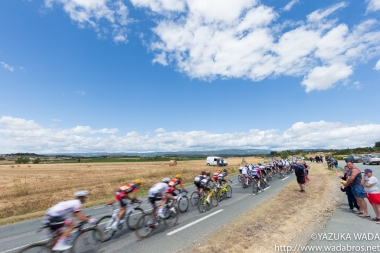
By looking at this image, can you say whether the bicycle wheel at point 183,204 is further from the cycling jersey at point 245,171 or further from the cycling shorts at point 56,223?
the cycling jersey at point 245,171

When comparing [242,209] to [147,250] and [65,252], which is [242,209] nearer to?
[147,250]

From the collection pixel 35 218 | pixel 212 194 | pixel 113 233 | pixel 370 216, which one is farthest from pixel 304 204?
pixel 35 218

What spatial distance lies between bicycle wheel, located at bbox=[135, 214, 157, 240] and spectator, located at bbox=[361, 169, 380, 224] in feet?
24.2

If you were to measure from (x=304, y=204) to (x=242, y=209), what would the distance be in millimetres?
2842

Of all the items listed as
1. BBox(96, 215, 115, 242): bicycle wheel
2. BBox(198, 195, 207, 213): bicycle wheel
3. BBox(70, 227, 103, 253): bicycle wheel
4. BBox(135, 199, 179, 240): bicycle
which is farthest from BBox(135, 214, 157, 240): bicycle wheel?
BBox(198, 195, 207, 213): bicycle wheel

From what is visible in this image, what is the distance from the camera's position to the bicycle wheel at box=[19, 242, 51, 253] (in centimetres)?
480

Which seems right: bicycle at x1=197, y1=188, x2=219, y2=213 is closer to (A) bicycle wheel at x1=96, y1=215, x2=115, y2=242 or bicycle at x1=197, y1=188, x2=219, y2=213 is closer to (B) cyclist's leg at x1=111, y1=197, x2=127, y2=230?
(B) cyclist's leg at x1=111, y1=197, x2=127, y2=230

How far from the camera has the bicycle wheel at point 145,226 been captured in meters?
6.96

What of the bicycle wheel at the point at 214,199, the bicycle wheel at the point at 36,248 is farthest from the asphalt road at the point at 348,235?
the bicycle wheel at the point at 36,248

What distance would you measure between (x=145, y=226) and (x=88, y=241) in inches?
71.9

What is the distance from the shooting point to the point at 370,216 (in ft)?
25.7

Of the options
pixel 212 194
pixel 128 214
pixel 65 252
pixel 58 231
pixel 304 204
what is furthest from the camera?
pixel 212 194

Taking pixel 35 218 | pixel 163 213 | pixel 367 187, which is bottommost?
pixel 35 218

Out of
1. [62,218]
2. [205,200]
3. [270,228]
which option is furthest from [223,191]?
[62,218]
